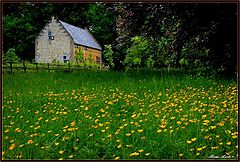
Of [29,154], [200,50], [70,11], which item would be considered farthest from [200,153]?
[70,11]

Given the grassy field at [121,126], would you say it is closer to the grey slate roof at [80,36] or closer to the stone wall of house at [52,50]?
the stone wall of house at [52,50]

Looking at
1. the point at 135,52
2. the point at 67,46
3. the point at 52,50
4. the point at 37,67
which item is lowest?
the point at 37,67

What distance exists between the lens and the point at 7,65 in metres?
16.0

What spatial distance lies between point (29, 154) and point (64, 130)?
78 centimetres

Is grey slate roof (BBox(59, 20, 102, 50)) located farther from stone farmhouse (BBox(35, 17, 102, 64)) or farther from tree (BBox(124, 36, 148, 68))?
tree (BBox(124, 36, 148, 68))

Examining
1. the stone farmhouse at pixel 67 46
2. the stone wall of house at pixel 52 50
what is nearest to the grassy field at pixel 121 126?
the stone farmhouse at pixel 67 46

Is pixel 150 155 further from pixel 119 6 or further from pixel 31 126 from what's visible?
pixel 119 6

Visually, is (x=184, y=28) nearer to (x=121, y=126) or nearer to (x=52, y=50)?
(x=121, y=126)

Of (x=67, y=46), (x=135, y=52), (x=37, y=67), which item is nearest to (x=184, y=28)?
(x=37, y=67)

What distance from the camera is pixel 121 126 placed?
5785 millimetres

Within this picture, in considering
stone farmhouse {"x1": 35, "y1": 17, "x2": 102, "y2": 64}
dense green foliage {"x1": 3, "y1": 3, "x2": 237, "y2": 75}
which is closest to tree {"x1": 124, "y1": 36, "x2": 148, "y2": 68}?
stone farmhouse {"x1": 35, "y1": 17, "x2": 102, "y2": 64}

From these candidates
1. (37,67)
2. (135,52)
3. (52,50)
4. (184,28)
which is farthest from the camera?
(52,50)

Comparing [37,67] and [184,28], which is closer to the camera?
[184,28]

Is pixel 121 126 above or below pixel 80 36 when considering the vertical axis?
below
